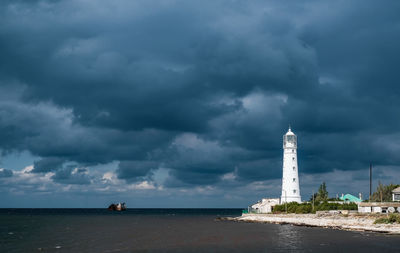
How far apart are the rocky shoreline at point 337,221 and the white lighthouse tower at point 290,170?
265 inches

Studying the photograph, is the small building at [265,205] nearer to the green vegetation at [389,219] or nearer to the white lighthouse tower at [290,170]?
the white lighthouse tower at [290,170]

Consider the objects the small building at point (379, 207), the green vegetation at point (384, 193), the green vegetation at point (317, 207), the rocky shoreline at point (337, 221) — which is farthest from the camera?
the green vegetation at point (384, 193)

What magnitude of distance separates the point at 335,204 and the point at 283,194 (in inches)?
533

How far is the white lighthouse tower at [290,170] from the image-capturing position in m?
101

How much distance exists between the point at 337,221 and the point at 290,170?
2387 cm

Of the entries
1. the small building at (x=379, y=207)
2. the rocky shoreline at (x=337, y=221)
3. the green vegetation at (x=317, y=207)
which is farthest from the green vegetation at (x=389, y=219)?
the green vegetation at (x=317, y=207)

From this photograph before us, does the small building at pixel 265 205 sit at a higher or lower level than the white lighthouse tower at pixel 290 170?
lower

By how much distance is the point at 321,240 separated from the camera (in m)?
56.7

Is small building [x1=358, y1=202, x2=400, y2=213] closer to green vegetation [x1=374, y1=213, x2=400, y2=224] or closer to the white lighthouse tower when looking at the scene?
green vegetation [x1=374, y1=213, x2=400, y2=224]

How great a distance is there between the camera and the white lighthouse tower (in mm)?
101312

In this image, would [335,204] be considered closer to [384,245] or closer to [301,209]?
[301,209]

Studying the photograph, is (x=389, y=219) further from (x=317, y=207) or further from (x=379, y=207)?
(x=317, y=207)

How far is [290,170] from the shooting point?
10119 centimetres

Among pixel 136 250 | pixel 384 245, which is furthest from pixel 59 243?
pixel 384 245
